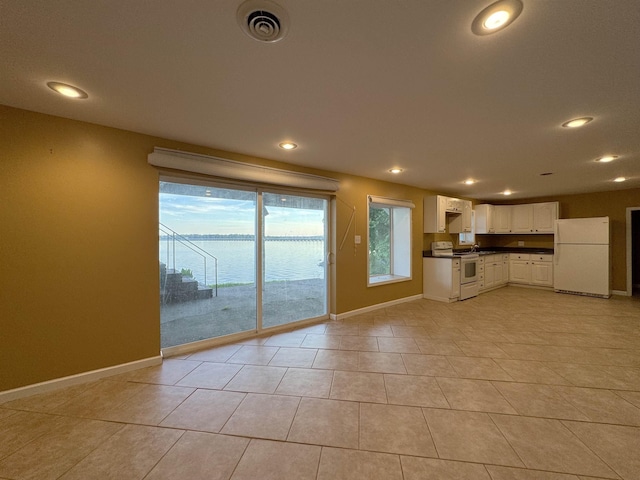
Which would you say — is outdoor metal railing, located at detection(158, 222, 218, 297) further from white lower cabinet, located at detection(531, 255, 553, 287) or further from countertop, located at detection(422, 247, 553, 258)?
white lower cabinet, located at detection(531, 255, 553, 287)

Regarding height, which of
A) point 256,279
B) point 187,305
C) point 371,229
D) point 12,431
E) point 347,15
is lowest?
point 12,431

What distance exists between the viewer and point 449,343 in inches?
124

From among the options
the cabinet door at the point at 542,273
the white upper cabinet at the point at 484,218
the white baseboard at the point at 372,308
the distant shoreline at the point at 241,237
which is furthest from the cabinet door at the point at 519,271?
the distant shoreline at the point at 241,237

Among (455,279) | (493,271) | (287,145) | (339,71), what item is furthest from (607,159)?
(287,145)

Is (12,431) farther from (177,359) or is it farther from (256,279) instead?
(256,279)

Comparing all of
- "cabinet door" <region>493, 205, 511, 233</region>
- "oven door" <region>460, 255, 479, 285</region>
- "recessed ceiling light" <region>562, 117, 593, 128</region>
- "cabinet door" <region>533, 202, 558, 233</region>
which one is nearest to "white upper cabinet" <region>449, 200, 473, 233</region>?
"oven door" <region>460, 255, 479, 285</region>

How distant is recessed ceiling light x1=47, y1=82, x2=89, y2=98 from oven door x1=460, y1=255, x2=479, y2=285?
19.7ft

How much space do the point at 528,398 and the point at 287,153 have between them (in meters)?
3.39

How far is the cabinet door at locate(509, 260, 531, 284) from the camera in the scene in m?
6.61

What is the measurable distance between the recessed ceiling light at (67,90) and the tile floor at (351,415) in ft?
7.86

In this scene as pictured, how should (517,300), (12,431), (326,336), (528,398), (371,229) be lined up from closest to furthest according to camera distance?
(12,431), (528,398), (326,336), (371,229), (517,300)

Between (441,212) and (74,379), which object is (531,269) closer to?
(441,212)

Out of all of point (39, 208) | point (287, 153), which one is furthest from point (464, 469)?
point (39, 208)

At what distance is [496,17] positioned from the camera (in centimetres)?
119
